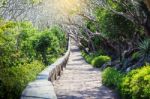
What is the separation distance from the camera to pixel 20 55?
89.0ft

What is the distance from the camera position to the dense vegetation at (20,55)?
14.0 metres

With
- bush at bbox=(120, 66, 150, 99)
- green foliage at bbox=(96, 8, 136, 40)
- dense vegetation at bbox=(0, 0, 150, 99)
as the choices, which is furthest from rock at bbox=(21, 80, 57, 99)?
green foliage at bbox=(96, 8, 136, 40)

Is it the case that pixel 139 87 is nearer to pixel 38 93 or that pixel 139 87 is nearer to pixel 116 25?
pixel 38 93

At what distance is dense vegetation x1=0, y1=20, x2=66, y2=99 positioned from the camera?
46.0 feet

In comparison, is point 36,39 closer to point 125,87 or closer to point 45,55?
point 45,55

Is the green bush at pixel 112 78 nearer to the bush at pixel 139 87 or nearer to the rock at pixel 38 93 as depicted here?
the bush at pixel 139 87

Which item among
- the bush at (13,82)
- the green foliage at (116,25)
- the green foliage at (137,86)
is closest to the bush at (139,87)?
the green foliage at (137,86)

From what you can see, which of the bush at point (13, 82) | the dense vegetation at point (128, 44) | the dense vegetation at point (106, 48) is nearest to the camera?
the bush at point (13, 82)

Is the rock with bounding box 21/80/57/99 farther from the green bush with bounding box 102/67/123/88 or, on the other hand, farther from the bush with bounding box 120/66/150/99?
the green bush with bounding box 102/67/123/88

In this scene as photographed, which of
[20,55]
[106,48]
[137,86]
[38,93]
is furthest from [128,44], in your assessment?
[38,93]

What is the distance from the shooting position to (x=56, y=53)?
118 feet

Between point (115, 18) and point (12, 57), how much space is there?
25.7 ft

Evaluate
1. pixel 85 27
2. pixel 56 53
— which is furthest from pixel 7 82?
pixel 85 27

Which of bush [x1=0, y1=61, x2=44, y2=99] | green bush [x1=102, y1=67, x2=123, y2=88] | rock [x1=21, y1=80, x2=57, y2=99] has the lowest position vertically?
green bush [x1=102, y1=67, x2=123, y2=88]
